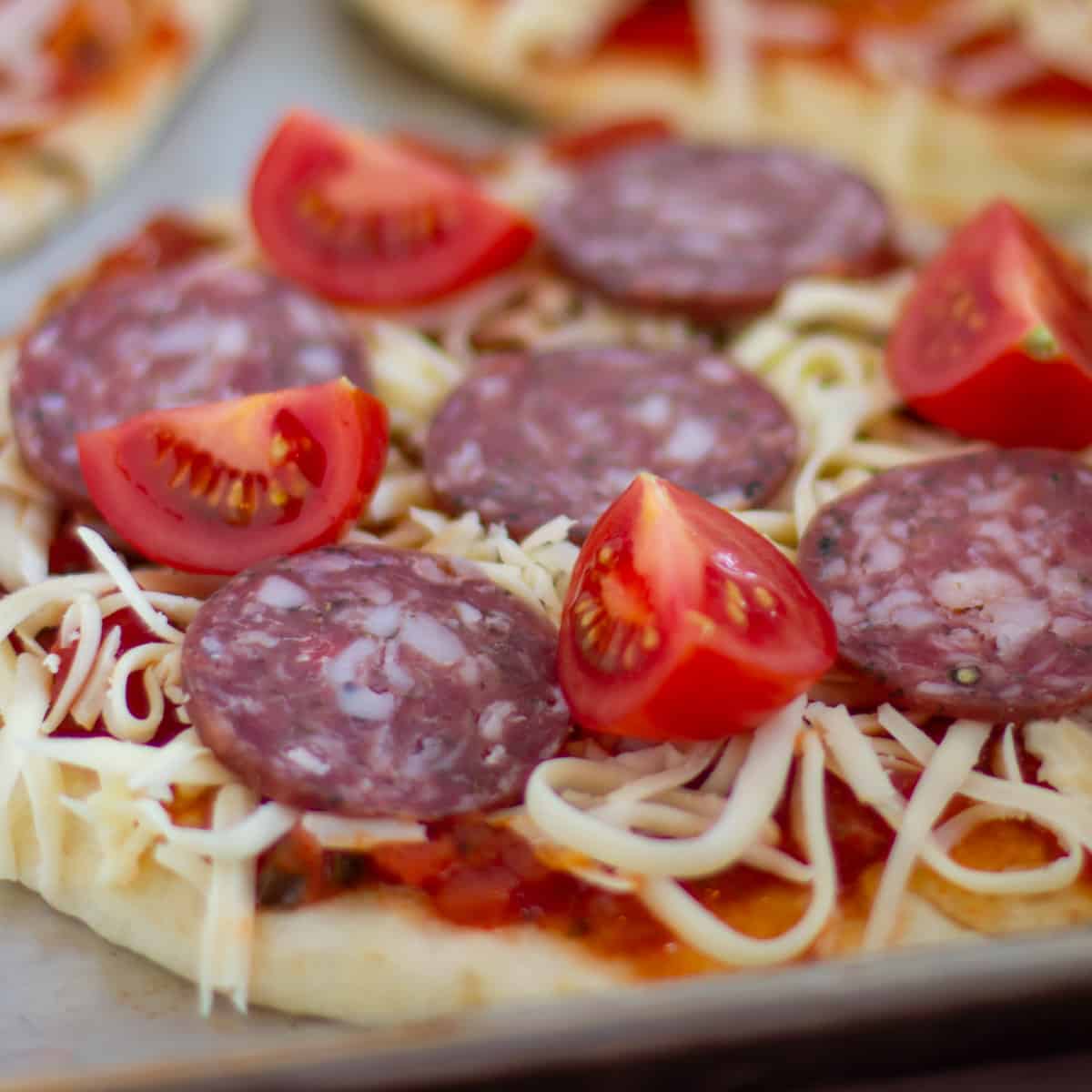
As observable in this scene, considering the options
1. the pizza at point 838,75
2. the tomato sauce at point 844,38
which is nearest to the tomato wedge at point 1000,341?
the pizza at point 838,75

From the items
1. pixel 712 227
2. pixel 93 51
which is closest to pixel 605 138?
pixel 712 227

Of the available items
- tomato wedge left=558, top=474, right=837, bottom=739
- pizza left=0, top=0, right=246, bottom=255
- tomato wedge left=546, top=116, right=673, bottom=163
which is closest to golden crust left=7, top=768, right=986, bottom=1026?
tomato wedge left=558, top=474, right=837, bottom=739

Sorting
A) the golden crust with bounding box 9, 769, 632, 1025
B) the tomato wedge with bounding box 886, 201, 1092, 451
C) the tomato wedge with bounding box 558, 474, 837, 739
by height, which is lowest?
the golden crust with bounding box 9, 769, 632, 1025

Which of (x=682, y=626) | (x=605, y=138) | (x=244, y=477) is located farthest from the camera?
(x=605, y=138)

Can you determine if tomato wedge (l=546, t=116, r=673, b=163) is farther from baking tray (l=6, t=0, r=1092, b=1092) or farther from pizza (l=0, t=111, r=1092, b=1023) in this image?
baking tray (l=6, t=0, r=1092, b=1092)

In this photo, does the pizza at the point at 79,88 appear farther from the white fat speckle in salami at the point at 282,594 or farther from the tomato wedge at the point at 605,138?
the white fat speckle in salami at the point at 282,594

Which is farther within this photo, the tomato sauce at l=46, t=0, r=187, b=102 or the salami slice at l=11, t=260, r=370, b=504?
the tomato sauce at l=46, t=0, r=187, b=102

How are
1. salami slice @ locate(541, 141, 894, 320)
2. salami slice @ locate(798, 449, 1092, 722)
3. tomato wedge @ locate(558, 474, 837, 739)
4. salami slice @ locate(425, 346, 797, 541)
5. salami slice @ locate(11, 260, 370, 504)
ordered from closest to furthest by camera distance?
tomato wedge @ locate(558, 474, 837, 739)
salami slice @ locate(798, 449, 1092, 722)
salami slice @ locate(425, 346, 797, 541)
salami slice @ locate(11, 260, 370, 504)
salami slice @ locate(541, 141, 894, 320)

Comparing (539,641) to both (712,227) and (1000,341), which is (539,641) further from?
(712,227)
